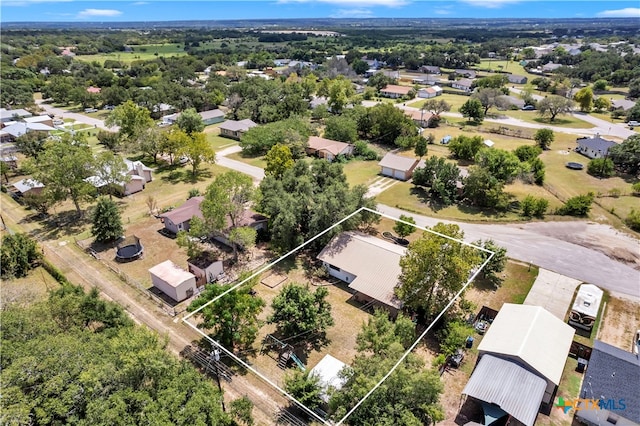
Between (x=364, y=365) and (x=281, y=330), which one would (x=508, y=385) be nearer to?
(x=364, y=365)

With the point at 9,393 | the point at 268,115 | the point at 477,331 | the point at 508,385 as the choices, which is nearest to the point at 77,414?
the point at 9,393

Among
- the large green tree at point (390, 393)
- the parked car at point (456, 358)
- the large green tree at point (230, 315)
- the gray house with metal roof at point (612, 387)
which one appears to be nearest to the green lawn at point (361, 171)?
the parked car at point (456, 358)

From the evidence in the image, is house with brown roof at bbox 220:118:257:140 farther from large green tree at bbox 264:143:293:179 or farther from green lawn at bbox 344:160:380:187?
large green tree at bbox 264:143:293:179

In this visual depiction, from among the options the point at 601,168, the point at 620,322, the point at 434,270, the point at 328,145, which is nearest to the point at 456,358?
the point at 434,270

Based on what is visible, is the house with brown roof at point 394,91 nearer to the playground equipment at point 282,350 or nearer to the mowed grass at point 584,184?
the mowed grass at point 584,184

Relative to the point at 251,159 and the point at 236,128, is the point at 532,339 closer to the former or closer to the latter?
the point at 251,159

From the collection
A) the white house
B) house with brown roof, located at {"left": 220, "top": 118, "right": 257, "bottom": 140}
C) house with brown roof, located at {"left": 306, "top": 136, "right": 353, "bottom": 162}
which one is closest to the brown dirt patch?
the white house
